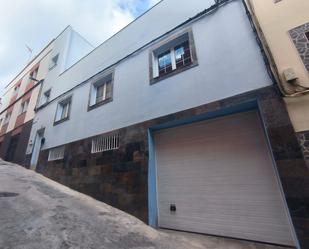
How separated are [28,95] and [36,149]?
6.37m

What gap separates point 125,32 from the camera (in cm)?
799

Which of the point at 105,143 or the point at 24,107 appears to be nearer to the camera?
the point at 105,143

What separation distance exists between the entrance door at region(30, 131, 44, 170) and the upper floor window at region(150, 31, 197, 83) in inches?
328

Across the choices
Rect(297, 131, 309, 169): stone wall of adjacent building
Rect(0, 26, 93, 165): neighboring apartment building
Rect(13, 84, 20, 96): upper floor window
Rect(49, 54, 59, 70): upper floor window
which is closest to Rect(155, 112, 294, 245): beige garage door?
Rect(297, 131, 309, 169): stone wall of adjacent building

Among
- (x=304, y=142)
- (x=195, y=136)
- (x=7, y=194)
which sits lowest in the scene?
(x=7, y=194)

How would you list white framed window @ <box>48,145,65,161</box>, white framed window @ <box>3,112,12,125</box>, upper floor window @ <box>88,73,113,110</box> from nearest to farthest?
1. upper floor window @ <box>88,73,113,110</box>
2. white framed window @ <box>48,145,65,161</box>
3. white framed window @ <box>3,112,12,125</box>

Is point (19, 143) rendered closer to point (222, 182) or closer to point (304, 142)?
point (222, 182)

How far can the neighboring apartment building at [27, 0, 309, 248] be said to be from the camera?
3475 millimetres

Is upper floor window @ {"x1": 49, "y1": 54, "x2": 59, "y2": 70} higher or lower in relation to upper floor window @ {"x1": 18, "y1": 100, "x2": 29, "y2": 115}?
higher

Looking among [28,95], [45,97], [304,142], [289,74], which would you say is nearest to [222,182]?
[304,142]

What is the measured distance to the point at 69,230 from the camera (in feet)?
9.45

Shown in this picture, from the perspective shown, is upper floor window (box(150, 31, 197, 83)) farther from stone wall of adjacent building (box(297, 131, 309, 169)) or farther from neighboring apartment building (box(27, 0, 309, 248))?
stone wall of adjacent building (box(297, 131, 309, 169))

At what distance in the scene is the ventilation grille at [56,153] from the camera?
331 inches

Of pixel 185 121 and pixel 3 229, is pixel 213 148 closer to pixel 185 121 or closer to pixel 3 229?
pixel 185 121
